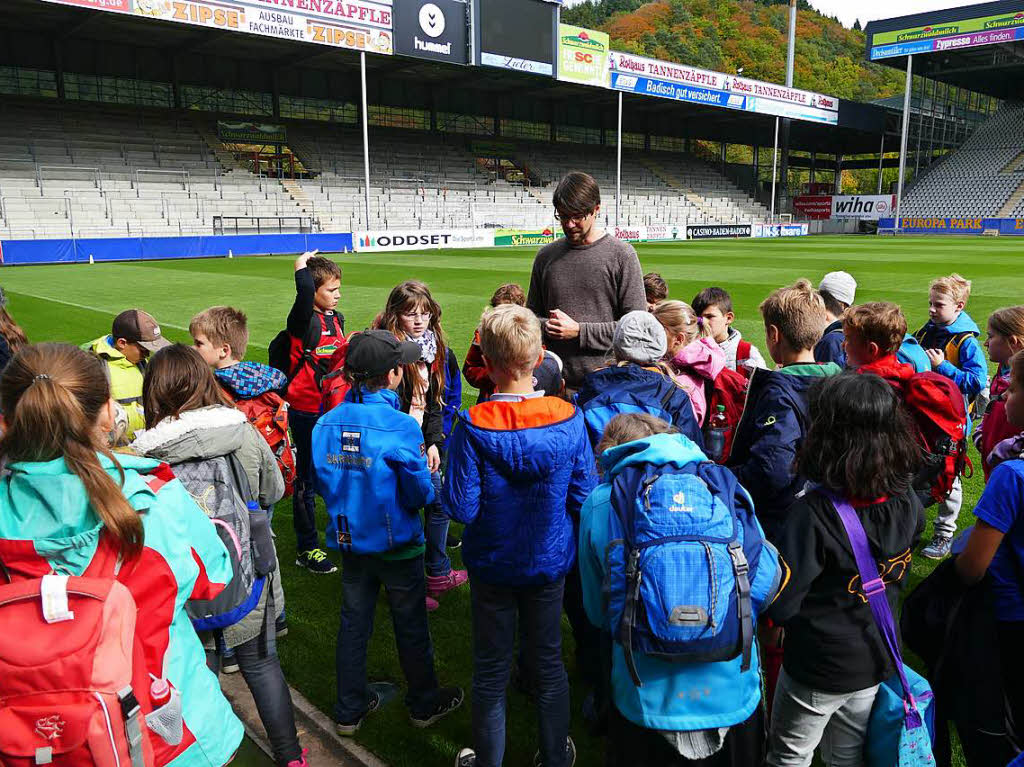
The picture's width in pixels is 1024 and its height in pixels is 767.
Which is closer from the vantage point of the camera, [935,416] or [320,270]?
[935,416]

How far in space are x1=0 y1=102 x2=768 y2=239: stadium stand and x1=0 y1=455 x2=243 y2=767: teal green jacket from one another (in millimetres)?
32052

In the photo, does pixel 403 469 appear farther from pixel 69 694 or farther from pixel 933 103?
pixel 933 103

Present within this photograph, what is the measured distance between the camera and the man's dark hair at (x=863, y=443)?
2.14m

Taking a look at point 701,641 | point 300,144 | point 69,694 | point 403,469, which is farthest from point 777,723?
point 300,144

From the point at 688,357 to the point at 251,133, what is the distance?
42.7m

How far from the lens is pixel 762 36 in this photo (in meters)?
97.7

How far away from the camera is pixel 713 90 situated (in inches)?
1827

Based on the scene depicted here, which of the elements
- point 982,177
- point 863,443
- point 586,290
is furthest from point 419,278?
point 982,177

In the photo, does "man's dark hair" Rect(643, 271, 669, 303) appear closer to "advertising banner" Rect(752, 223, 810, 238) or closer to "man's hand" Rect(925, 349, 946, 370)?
"man's hand" Rect(925, 349, 946, 370)

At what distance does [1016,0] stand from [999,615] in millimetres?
57328

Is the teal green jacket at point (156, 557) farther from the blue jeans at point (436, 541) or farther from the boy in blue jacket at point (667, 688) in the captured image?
the blue jeans at point (436, 541)

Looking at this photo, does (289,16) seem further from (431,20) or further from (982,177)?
(982,177)

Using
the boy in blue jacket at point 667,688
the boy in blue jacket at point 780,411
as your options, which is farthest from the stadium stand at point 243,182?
the boy in blue jacket at point 667,688

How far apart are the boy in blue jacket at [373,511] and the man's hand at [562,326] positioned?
0.87 metres
